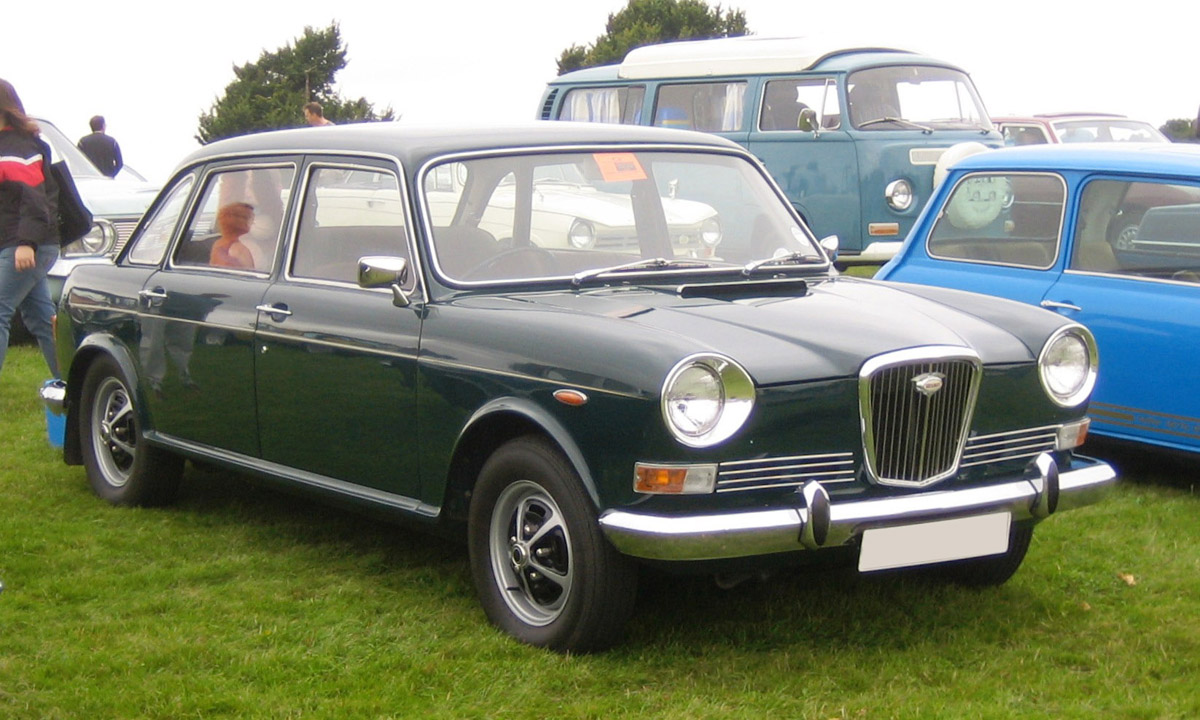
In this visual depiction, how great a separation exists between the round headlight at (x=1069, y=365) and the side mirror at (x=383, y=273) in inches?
83.6

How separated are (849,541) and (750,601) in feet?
3.07

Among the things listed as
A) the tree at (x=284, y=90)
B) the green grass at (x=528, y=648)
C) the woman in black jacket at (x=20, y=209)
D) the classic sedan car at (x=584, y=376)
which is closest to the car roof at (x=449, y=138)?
the classic sedan car at (x=584, y=376)

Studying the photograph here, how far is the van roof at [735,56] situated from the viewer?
14320 mm

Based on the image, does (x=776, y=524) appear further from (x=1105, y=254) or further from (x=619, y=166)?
(x=1105, y=254)

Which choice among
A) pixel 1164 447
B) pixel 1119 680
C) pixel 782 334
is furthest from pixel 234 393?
pixel 1164 447

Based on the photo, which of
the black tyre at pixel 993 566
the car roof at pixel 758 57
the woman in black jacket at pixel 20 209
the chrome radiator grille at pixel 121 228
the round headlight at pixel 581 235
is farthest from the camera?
the car roof at pixel 758 57

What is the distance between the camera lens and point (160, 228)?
702 centimetres

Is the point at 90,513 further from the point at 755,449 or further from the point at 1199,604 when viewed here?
the point at 1199,604

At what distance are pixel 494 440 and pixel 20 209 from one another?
15.7ft

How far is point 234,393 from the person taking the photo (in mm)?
6164

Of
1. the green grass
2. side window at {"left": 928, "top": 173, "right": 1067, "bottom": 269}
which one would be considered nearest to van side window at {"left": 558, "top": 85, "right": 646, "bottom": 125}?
side window at {"left": 928, "top": 173, "right": 1067, "bottom": 269}

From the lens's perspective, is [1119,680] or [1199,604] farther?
[1199,604]

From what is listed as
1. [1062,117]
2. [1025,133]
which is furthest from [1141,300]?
[1062,117]

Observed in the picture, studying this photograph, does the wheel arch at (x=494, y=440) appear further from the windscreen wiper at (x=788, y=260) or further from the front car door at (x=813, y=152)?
the front car door at (x=813, y=152)
